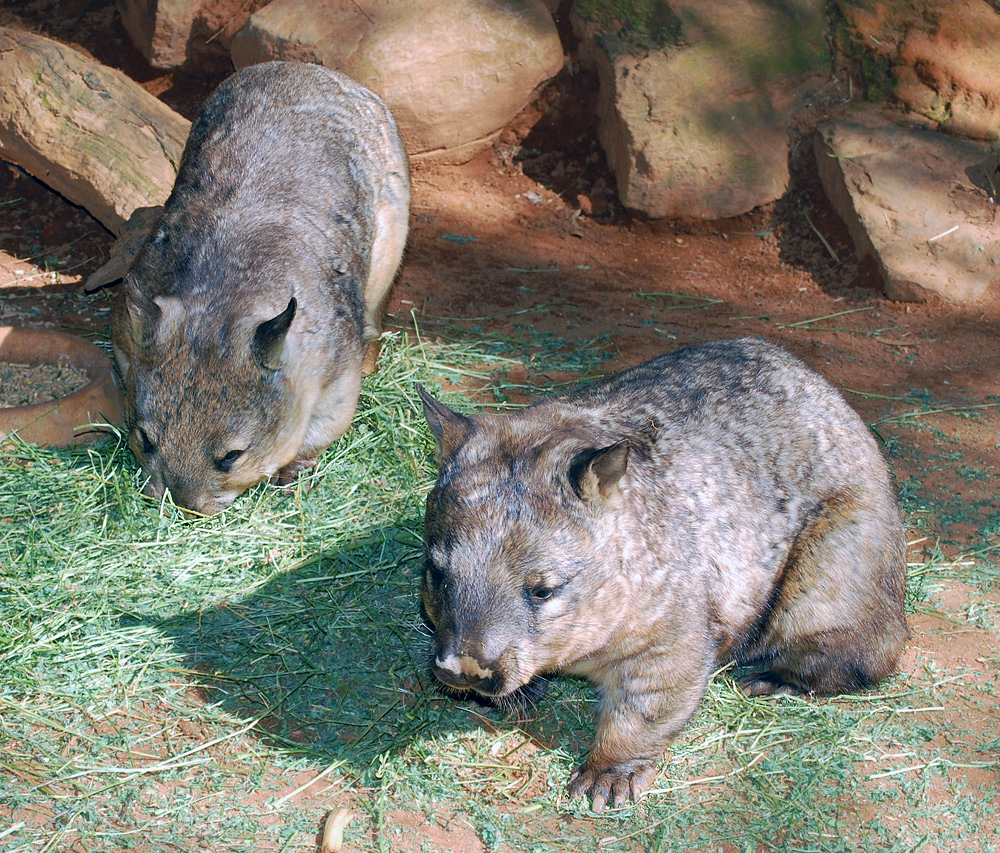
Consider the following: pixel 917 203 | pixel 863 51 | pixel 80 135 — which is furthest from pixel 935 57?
pixel 80 135

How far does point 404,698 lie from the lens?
14.7 ft

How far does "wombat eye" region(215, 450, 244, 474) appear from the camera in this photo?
504cm

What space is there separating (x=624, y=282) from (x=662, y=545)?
4.41 m

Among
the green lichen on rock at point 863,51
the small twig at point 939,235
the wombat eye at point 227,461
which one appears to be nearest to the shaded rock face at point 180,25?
the green lichen on rock at point 863,51

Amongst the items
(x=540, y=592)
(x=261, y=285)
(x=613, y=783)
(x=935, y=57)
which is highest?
(x=540, y=592)

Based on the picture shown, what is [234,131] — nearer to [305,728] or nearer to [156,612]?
[156,612]

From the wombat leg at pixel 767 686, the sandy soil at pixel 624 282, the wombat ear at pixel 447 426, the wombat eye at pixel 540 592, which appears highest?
the wombat ear at pixel 447 426

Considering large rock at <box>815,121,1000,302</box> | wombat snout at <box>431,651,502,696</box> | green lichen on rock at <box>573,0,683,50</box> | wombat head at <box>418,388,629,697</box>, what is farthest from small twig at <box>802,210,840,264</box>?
wombat snout at <box>431,651,502,696</box>

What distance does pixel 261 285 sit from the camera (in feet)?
17.6

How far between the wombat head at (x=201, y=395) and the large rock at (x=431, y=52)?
4145 mm

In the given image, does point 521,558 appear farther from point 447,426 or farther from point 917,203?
point 917,203

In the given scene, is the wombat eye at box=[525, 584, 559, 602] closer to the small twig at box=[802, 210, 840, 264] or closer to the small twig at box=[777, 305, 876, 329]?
the small twig at box=[777, 305, 876, 329]

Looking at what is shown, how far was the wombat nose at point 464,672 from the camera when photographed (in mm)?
3539

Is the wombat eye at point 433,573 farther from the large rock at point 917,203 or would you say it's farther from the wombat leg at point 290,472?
the large rock at point 917,203
